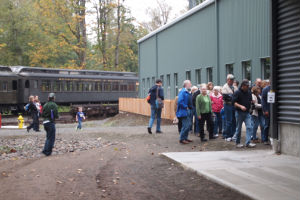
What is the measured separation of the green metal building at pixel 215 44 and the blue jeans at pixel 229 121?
2.65 meters

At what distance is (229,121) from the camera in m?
13.9

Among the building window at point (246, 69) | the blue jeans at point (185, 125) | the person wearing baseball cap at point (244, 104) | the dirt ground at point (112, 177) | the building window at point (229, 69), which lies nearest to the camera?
the dirt ground at point (112, 177)

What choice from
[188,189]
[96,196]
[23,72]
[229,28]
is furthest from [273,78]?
[23,72]

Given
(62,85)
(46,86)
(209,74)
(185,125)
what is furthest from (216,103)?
(62,85)

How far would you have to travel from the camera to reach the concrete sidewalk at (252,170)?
6.92m

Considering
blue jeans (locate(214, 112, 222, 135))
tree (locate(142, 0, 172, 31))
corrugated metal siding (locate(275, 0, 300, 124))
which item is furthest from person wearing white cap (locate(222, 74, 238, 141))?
tree (locate(142, 0, 172, 31))

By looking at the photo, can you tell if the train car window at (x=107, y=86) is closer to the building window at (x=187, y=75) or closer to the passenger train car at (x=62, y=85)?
the passenger train car at (x=62, y=85)

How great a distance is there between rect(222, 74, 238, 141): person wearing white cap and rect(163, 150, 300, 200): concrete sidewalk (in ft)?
7.80

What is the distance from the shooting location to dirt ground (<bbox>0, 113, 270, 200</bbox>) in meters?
7.39

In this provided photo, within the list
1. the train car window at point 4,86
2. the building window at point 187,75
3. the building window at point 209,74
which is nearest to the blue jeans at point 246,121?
Answer: the building window at point 209,74

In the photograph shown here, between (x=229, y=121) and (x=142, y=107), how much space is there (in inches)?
723

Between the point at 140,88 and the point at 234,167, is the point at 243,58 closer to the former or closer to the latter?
the point at 234,167

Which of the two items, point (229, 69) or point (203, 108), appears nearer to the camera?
point (203, 108)

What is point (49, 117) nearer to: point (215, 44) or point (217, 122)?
point (217, 122)
